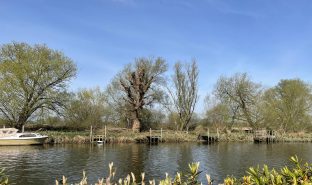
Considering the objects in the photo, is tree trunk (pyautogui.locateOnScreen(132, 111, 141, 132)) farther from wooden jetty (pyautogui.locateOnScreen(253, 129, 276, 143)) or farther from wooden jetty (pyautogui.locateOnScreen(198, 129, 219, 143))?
wooden jetty (pyautogui.locateOnScreen(253, 129, 276, 143))

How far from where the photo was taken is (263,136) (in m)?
60.6

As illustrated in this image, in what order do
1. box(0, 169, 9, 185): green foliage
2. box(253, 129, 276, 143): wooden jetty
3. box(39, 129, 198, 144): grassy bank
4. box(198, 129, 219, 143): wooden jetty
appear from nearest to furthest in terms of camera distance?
box(0, 169, 9, 185): green foliage, box(39, 129, 198, 144): grassy bank, box(198, 129, 219, 143): wooden jetty, box(253, 129, 276, 143): wooden jetty

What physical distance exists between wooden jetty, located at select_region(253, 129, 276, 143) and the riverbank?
0.80 m

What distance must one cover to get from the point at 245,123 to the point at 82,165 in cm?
4689

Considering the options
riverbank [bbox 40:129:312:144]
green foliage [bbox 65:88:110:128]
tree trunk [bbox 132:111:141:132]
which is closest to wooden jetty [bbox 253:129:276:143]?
riverbank [bbox 40:129:312:144]

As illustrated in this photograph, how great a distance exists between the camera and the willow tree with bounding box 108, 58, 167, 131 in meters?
58.3

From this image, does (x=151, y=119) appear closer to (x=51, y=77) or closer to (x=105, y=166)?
(x=51, y=77)

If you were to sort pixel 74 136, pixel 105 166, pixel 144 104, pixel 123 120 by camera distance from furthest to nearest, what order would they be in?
pixel 123 120, pixel 144 104, pixel 74 136, pixel 105 166

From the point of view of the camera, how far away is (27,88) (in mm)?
50500

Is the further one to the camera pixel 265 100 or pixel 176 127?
pixel 265 100

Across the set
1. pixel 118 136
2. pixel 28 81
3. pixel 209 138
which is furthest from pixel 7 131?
pixel 209 138

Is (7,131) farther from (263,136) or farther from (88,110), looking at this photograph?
(263,136)

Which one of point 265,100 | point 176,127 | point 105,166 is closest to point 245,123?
point 265,100

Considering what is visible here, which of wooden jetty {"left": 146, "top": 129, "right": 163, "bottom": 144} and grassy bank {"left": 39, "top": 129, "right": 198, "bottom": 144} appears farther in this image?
wooden jetty {"left": 146, "top": 129, "right": 163, "bottom": 144}
